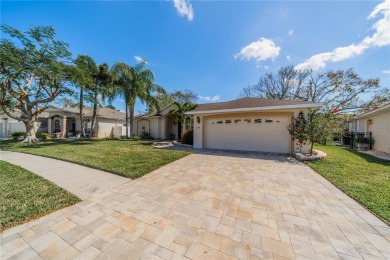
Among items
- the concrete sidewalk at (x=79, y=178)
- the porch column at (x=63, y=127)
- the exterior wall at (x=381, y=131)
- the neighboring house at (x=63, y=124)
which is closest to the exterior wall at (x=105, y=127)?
the neighboring house at (x=63, y=124)

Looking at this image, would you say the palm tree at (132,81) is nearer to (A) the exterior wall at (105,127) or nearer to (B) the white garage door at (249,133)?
(A) the exterior wall at (105,127)

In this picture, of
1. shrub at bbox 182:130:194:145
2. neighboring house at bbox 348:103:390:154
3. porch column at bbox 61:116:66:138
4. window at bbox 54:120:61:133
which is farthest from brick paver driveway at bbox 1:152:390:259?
window at bbox 54:120:61:133

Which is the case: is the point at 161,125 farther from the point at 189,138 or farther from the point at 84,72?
the point at 84,72

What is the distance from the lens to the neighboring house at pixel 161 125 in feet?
59.5

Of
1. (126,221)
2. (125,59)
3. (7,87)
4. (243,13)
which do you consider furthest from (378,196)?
(7,87)

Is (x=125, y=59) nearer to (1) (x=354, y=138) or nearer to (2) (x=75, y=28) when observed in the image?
(2) (x=75, y=28)

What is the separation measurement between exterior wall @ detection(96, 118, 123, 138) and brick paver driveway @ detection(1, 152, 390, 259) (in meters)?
19.8

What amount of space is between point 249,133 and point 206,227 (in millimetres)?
8337

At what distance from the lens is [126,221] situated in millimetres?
2604

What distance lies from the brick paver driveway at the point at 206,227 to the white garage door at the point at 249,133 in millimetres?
5400

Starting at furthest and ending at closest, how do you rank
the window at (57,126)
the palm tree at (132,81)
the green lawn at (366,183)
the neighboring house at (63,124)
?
the window at (57,126) → the neighboring house at (63,124) → the palm tree at (132,81) → the green lawn at (366,183)

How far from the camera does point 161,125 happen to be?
60.2 feet

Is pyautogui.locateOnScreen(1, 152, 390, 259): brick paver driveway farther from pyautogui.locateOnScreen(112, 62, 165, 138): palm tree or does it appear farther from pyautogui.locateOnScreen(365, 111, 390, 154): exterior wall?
pyautogui.locateOnScreen(112, 62, 165, 138): palm tree

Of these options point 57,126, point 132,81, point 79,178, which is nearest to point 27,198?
point 79,178
